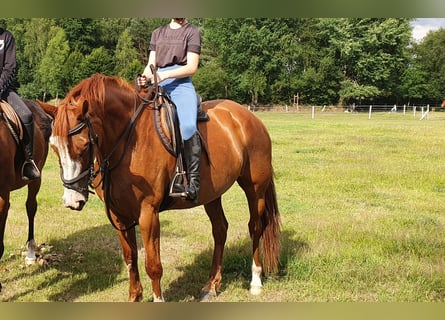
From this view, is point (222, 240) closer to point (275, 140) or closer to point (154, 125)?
point (154, 125)

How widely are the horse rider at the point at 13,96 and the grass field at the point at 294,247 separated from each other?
1.40m

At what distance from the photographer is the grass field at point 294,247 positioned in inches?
180

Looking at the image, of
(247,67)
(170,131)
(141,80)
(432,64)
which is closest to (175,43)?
(141,80)

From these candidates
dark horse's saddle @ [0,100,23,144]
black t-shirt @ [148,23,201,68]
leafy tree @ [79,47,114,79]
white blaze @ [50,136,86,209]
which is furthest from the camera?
leafy tree @ [79,47,114,79]

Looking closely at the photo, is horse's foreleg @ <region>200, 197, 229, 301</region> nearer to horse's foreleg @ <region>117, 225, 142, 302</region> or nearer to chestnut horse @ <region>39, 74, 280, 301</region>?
chestnut horse @ <region>39, 74, 280, 301</region>

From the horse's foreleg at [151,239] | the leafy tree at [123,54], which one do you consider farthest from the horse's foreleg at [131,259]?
the leafy tree at [123,54]

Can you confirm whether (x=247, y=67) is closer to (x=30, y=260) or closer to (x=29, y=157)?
(x=30, y=260)

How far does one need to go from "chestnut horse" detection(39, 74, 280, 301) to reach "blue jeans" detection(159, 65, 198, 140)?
0.78ft

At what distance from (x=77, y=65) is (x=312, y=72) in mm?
27065

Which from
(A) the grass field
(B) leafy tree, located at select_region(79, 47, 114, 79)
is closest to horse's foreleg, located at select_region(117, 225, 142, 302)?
(A) the grass field

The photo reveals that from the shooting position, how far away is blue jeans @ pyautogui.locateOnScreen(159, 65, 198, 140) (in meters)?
3.75

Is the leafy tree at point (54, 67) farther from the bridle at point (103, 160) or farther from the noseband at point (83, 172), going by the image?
the noseband at point (83, 172)

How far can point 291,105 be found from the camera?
51.2m
